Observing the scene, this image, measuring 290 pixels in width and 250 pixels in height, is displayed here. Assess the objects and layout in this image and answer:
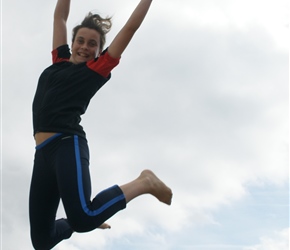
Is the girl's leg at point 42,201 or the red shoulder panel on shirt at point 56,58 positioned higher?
the red shoulder panel on shirt at point 56,58

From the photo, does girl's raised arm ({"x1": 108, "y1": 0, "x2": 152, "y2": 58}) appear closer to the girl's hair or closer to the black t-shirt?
the black t-shirt

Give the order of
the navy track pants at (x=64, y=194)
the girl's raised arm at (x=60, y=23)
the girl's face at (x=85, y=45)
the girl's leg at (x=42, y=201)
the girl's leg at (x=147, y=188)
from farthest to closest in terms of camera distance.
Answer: the girl's raised arm at (x=60, y=23) → the girl's face at (x=85, y=45) → the girl's leg at (x=42, y=201) → the girl's leg at (x=147, y=188) → the navy track pants at (x=64, y=194)

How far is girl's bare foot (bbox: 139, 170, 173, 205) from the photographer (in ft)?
13.7

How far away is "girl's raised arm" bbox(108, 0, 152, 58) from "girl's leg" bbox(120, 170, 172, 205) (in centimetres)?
126

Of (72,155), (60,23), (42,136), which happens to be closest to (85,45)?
(60,23)

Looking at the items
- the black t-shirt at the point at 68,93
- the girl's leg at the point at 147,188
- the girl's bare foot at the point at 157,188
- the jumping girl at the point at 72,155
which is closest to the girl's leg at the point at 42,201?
the jumping girl at the point at 72,155

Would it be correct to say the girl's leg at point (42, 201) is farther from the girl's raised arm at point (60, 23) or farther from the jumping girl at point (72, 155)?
the girl's raised arm at point (60, 23)

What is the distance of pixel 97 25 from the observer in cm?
481

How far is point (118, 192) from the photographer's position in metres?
4.10

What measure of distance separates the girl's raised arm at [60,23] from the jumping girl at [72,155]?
50 cm

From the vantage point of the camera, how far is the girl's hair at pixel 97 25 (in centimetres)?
479

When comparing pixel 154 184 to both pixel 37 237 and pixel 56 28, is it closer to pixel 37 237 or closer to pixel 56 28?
pixel 37 237

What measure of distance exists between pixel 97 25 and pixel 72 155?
5.16ft

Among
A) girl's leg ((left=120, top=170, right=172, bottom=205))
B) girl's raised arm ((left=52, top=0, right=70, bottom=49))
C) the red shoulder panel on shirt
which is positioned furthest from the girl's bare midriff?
girl's raised arm ((left=52, top=0, right=70, bottom=49))
